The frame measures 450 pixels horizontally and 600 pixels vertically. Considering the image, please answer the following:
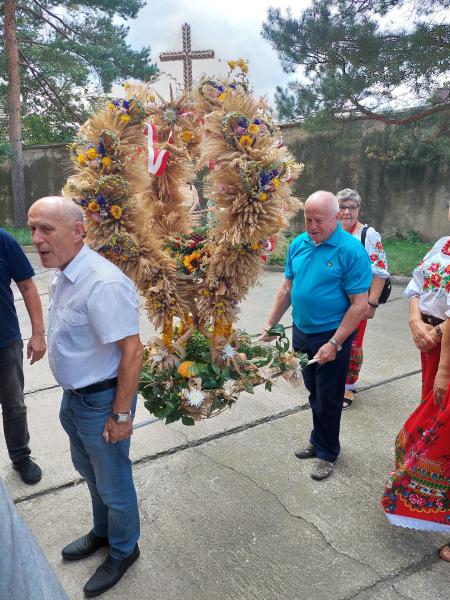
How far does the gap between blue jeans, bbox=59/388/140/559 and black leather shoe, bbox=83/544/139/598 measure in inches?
1.4

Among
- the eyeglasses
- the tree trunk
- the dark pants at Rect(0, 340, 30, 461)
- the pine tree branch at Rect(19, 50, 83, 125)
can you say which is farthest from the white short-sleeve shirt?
the pine tree branch at Rect(19, 50, 83, 125)

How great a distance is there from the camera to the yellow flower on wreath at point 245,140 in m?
2.18

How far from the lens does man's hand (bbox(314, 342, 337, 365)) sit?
2732mm

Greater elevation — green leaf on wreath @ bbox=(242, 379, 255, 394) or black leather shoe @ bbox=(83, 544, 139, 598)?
green leaf on wreath @ bbox=(242, 379, 255, 394)

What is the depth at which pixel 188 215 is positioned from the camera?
8.68 ft

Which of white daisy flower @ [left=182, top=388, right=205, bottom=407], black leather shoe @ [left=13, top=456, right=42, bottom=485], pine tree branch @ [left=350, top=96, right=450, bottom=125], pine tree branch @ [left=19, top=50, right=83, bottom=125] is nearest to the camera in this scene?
white daisy flower @ [left=182, top=388, right=205, bottom=407]

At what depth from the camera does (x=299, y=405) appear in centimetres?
390

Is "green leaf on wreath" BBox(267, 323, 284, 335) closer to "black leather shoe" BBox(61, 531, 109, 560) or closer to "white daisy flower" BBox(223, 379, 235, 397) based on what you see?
"white daisy flower" BBox(223, 379, 235, 397)

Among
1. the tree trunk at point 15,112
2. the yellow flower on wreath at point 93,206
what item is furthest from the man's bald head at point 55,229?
the tree trunk at point 15,112

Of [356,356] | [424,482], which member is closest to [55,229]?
[424,482]

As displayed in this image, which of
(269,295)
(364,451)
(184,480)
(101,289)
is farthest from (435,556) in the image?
(269,295)

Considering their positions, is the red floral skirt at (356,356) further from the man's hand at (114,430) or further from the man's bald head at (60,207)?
the man's bald head at (60,207)

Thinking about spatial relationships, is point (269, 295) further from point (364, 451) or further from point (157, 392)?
point (157, 392)

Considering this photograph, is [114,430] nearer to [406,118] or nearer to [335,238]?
[335,238]
